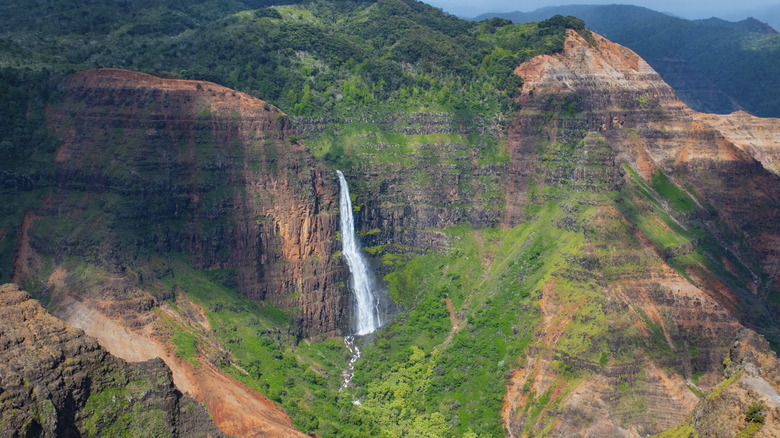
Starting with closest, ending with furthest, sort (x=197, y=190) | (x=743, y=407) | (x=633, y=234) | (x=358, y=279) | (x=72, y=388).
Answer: (x=743, y=407)
(x=72, y=388)
(x=633, y=234)
(x=197, y=190)
(x=358, y=279)

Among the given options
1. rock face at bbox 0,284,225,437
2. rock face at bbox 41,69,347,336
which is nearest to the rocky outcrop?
rock face at bbox 41,69,347,336

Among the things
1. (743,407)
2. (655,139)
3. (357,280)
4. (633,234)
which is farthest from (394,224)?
(743,407)

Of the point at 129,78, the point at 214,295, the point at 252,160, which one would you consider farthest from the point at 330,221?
the point at 129,78

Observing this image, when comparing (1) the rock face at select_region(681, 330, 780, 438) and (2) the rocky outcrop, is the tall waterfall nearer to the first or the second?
(2) the rocky outcrop

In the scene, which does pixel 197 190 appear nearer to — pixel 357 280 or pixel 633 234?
pixel 357 280

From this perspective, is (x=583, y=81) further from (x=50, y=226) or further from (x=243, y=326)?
(x=50, y=226)

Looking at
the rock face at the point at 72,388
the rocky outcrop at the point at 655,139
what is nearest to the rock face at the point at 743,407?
the rock face at the point at 72,388
